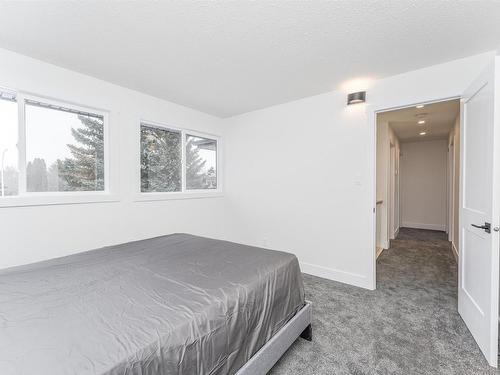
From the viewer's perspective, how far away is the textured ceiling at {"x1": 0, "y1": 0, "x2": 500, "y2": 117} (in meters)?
1.60

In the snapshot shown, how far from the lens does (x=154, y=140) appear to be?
334 centimetres

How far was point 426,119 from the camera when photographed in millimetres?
4133

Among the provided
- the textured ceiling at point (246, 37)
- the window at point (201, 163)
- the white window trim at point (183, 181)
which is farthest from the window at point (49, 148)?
the window at point (201, 163)

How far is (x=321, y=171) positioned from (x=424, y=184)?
4.83 meters

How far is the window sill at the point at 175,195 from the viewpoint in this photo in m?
3.03

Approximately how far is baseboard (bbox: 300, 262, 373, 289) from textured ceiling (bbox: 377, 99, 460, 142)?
2.27 metres

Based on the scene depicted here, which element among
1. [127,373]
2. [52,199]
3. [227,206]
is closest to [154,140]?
[52,199]

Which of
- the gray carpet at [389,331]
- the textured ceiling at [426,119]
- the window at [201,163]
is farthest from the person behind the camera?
the window at [201,163]

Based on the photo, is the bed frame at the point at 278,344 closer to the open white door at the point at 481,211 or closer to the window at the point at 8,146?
the open white door at the point at 481,211

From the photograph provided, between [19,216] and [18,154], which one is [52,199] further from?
[18,154]

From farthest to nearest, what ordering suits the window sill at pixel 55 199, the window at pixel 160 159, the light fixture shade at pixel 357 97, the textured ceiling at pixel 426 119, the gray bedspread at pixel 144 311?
the textured ceiling at pixel 426 119, the window at pixel 160 159, the light fixture shade at pixel 357 97, the window sill at pixel 55 199, the gray bedspread at pixel 144 311

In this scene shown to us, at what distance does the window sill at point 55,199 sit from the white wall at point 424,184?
7118 mm

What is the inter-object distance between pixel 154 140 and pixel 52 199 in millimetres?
1442

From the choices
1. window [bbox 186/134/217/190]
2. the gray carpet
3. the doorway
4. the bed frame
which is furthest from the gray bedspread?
the doorway
